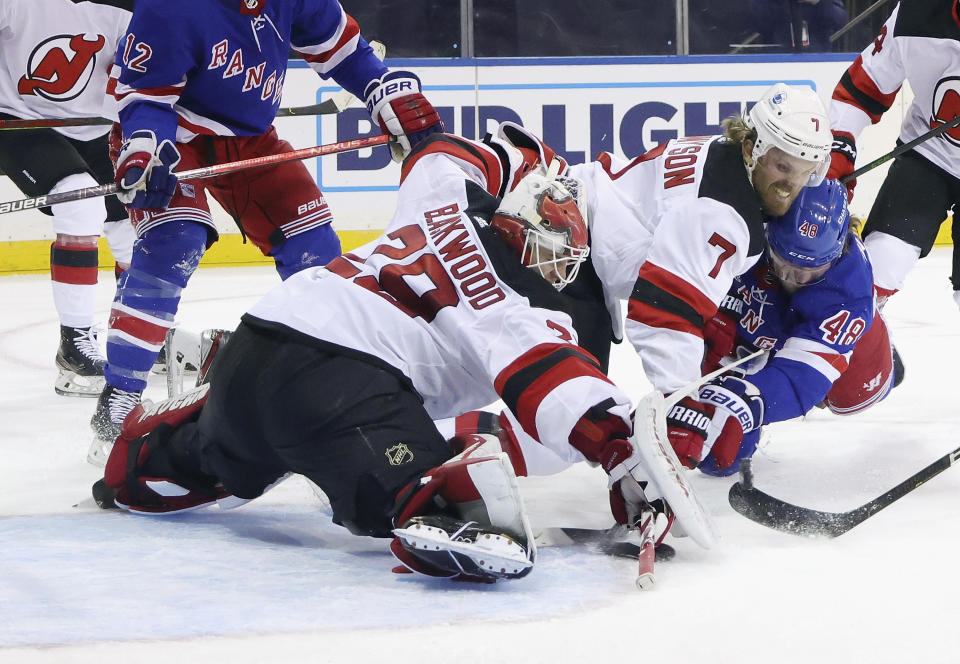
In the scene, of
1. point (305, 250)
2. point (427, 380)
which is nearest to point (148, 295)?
point (305, 250)

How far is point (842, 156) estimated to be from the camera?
294 cm

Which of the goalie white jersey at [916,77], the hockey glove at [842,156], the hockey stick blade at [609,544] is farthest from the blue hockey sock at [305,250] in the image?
the goalie white jersey at [916,77]

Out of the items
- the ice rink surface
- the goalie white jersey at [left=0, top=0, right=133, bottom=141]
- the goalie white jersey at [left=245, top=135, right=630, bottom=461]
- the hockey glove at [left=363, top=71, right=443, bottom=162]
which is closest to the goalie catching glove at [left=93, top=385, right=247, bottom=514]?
the ice rink surface

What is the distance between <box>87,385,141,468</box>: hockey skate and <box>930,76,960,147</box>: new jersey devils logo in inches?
79.4

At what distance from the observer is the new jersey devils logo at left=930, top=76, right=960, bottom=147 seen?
2920mm

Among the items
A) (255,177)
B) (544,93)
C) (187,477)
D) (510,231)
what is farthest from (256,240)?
(544,93)

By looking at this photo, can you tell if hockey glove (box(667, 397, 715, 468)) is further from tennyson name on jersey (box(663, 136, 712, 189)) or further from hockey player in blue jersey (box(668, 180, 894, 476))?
tennyson name on jersey (box(663, 136, 712, 189))

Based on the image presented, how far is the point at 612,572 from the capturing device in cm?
173

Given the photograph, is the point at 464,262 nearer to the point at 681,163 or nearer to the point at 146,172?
the point at 681,163

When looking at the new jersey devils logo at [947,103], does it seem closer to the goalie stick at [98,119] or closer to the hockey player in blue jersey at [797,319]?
the hockey player in blue jersey at [797,319]

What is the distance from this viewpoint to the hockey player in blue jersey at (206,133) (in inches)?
98.5

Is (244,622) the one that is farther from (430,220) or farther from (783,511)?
(783,511)

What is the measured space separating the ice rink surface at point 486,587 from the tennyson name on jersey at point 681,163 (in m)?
0.58

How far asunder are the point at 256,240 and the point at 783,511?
1426mm
